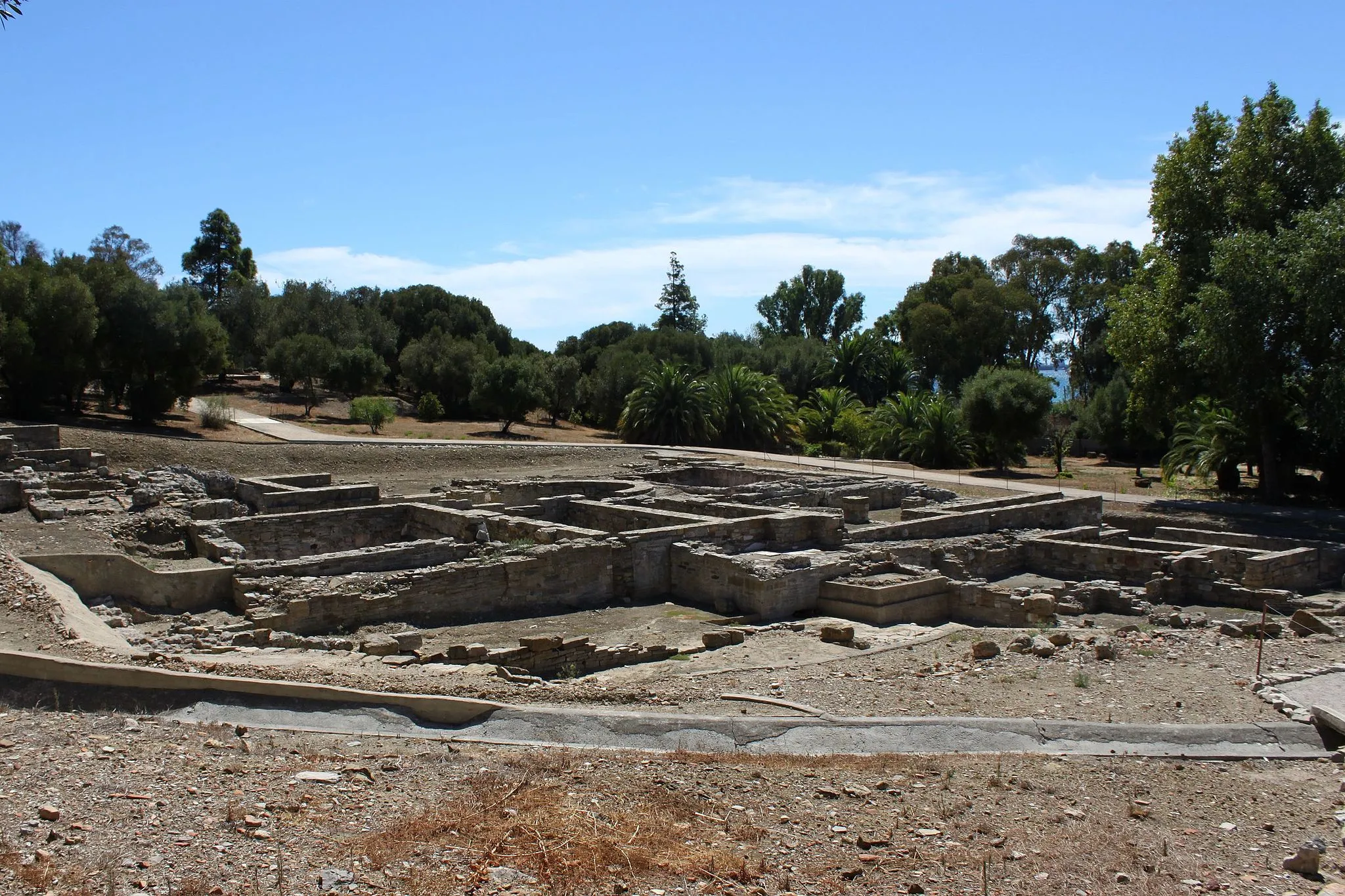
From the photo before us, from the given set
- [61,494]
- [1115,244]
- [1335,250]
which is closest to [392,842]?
[61,494]

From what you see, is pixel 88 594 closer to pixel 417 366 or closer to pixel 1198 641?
pixel 1198 641

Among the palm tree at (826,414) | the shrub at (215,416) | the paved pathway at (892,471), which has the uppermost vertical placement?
the palm tree at (826,414)

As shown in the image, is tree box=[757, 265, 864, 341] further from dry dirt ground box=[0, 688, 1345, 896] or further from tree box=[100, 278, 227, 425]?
dry dirt ground box=[0, 688, 1345, 896]

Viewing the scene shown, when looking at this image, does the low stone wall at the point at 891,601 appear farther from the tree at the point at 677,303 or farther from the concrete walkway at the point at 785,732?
the tree at the point at 677,303

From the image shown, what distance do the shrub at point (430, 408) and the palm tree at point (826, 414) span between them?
1431cm

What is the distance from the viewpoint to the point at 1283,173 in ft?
70.1

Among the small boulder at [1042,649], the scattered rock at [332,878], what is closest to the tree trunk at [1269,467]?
the small boulder at [1042,649]

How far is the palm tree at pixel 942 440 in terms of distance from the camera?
104ft

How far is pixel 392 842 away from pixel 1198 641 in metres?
9.39

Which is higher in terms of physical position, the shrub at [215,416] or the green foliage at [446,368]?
the green foliage at [446,368]

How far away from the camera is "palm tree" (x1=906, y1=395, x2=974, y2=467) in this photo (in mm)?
31703

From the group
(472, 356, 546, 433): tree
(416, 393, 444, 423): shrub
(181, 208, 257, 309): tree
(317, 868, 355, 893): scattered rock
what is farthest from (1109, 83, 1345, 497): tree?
(181, 208, 257, 309): tree

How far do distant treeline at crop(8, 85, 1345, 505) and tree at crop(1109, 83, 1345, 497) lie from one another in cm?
4

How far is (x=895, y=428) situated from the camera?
3425 centimetres
